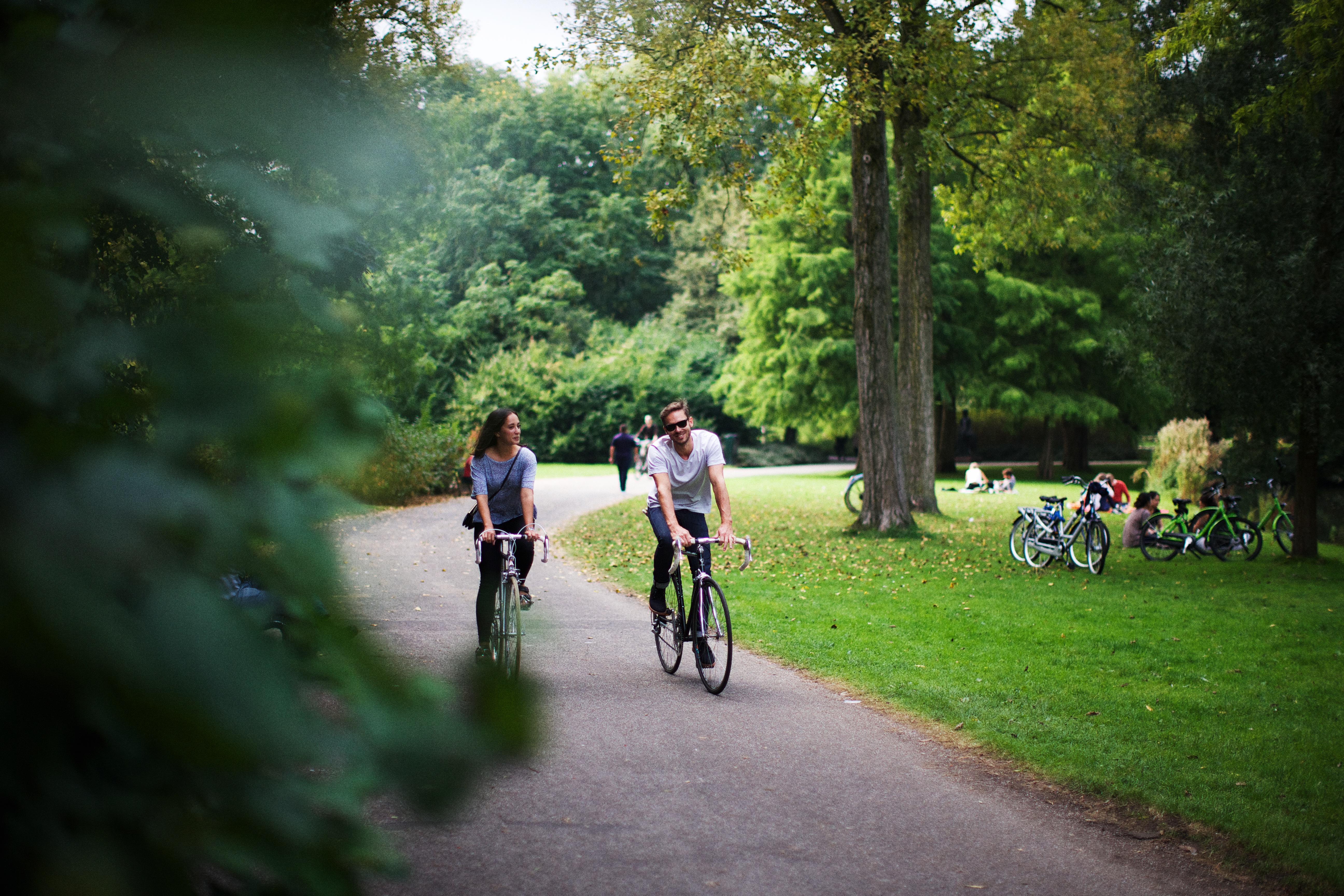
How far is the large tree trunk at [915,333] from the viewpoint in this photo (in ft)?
65.5

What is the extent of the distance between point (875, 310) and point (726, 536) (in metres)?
10.9

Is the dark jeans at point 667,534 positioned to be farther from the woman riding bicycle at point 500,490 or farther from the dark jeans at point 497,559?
the woman riding bicycle at point 500,490

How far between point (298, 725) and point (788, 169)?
17.4 metres

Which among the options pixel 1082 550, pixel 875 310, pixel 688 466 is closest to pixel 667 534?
pixel 688 466

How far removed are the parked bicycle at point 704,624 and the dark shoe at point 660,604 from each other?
0.03 m

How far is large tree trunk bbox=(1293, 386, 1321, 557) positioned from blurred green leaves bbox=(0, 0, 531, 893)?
15.9 m

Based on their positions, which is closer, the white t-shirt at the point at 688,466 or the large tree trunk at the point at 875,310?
the white t-shirt at the point at 688,466

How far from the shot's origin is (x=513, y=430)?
7.52 metres

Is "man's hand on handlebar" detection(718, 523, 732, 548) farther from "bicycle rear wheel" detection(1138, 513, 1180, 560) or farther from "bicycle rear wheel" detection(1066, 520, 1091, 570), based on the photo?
"bicycle rear wheel" detection(1138, 513, 1180, 560)

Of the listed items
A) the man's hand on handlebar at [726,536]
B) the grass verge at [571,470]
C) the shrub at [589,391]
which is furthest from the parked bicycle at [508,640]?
the shrub at [589,391]

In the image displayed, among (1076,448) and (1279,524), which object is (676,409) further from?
(1076,448)

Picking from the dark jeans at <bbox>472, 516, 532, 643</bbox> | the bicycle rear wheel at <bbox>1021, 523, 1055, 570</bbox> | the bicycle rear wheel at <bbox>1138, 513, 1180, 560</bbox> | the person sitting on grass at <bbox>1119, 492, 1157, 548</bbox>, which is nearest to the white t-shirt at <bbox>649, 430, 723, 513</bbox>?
the dark jeans at <bbox>472, 516, 532, 643</bbox>

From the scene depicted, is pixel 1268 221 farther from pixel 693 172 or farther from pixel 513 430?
pixel 513 430

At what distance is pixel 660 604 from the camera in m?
8.04
